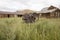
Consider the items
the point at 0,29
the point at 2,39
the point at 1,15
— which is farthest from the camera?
the point at 1,15

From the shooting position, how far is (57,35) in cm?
736

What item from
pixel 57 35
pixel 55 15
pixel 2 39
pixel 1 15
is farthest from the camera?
pixel 1 15

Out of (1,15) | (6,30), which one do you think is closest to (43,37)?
(6,30)

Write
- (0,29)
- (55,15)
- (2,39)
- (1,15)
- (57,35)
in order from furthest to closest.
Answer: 1. (1,15)
2. (55,15)
3. (57,35)
4. (0,29)
5. (2,39)

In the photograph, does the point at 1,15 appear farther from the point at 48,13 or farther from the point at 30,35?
the point at 30,35

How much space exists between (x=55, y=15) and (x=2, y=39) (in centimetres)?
3339

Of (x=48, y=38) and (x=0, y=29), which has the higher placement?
(x=0, y=29)

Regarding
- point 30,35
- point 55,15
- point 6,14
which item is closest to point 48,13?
point 55,15

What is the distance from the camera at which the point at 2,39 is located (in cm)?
641

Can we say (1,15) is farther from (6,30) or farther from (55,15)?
(6,30)

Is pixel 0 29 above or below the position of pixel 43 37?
above

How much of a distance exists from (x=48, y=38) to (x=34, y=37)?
26.1 inches

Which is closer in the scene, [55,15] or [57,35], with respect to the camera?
[57,35]

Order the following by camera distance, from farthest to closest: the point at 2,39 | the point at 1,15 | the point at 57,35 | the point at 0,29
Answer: the point at 1,15, the point at 57,35, the point at 0,29, the point at 2,39
